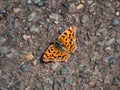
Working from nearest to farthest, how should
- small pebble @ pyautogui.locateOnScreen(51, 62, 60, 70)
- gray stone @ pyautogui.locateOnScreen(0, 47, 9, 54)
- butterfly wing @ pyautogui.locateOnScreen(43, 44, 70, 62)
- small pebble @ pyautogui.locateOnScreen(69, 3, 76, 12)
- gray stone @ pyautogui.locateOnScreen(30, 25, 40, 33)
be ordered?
butterfly wing @ pyautogui.locateOnScreen(43, 44, 70, 62), small pebble @ pyautogui.locateOnScreen(51, 62, 60, 70), gray stone @ pyautogui.locateOnScreen(0, 47, 9, 54), gray stone @ pyautogui.locateOnScreen(30, 25, 40, 33), small pebble @ pyautogui.locateOnScreen(69, 3, 76, 12)

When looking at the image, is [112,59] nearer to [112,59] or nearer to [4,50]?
[112,59]

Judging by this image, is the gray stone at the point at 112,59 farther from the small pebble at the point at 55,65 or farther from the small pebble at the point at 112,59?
the small pebble at the point at 55,65

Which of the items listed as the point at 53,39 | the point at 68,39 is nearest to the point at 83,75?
the point at 68,39

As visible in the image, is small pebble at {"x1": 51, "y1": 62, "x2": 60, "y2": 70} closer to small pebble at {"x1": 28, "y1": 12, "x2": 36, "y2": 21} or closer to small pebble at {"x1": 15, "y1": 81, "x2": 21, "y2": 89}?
small pebble at {"x1": 15, "y1": 81, "x2": 21, "y2": 89}

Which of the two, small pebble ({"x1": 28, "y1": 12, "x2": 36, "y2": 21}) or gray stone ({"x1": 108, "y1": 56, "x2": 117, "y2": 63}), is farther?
small pebble ({"x1": 28, "y1": 12, "x2": 36, "y2": 21})

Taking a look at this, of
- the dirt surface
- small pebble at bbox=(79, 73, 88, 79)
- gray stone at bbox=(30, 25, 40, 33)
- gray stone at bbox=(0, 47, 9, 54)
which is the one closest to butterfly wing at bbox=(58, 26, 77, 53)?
the dirt surface
